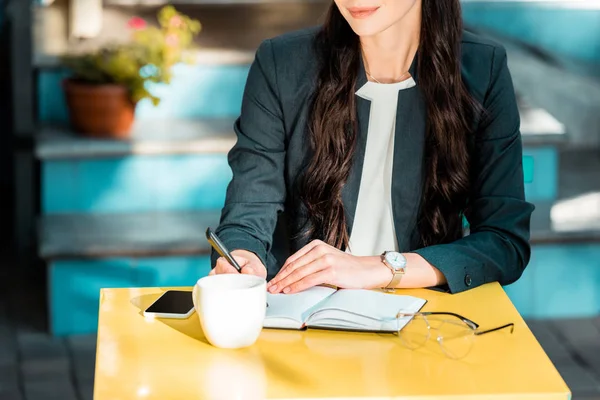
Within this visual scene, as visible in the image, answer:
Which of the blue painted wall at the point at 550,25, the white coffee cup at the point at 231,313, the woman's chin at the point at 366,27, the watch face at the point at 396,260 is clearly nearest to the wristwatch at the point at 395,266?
the watch face at the point at 396,260

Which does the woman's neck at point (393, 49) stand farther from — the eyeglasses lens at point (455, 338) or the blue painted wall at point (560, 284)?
the blue painted wall at point (560, 284)

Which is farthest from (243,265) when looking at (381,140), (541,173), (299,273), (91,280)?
(541,173)

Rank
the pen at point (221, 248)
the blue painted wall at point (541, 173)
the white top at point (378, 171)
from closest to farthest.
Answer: the pen at point (221, 248) → the white top at point (378, 171) → the blue painted wall at point (541, 173)

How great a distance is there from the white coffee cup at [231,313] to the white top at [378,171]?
623 millimetres

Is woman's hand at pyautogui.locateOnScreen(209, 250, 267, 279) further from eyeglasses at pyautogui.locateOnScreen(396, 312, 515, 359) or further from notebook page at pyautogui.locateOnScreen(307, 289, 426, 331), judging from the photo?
eyeglasses at pyautogui.locateOnScreen(396, 312, 515, 359)

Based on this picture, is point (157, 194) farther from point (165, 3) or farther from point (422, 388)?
point (422, 388)

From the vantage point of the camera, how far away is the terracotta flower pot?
11.4 ft

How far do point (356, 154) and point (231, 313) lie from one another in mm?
671

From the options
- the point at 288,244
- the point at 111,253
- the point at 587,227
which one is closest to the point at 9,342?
the point at 111,253

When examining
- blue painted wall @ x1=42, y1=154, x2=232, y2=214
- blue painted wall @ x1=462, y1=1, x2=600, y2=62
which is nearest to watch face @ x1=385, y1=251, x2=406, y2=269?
blue painted wall @ x1=42, y1=154, x2=232, y2=214

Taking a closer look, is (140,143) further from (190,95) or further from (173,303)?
(173,303)

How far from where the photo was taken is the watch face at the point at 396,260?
1.66 meters

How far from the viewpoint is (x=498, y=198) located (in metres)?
1.88

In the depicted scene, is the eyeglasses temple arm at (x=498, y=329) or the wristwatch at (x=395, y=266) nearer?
the eyeglasses temple arm at (x=498, y=329)
